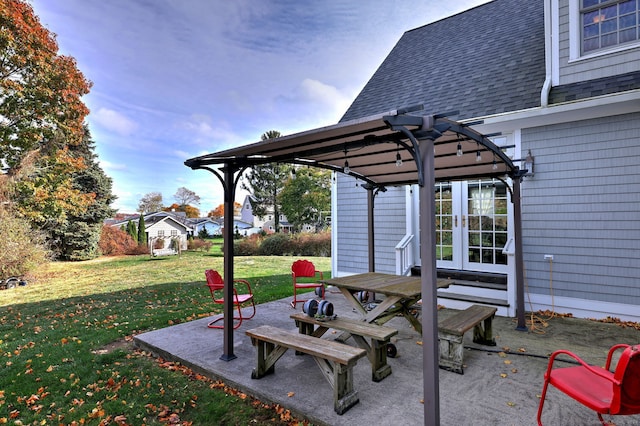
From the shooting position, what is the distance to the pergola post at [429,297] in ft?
7.25

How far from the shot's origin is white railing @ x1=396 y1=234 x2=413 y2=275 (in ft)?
21.1

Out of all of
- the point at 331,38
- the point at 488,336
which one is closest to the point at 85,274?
the point at 331,38

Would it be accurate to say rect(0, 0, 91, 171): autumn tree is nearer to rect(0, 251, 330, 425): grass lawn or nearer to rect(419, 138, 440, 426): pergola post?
rect(0, 251, 330, 425): grass lawn

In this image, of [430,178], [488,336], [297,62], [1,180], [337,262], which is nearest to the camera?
[430,178]

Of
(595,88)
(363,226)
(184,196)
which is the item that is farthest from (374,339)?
(184,196)

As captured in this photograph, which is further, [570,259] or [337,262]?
[337,262]

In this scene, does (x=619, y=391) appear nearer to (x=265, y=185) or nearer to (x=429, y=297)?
(x=429, y=297)

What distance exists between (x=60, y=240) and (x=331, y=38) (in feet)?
49.1

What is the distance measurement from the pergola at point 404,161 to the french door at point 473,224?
1.09 metres

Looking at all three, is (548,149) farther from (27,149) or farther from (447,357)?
(27,149)

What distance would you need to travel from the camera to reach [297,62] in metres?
12.3

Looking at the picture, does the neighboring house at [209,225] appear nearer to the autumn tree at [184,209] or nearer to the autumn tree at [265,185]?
the autumn tree at [184,209]

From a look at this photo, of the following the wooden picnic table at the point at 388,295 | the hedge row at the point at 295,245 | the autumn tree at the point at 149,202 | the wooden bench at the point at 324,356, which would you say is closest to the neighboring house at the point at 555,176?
the wooden picnic table at the point at 388,295

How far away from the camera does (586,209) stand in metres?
5.04
